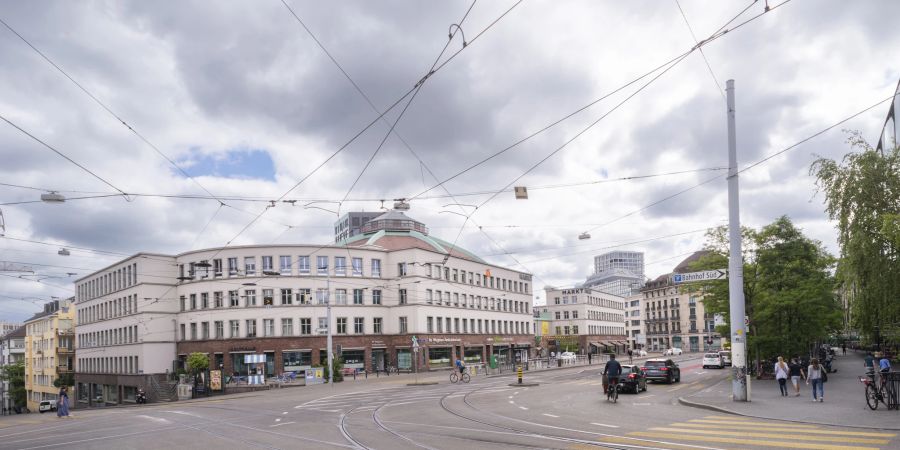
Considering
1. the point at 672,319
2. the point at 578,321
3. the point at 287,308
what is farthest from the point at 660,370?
the point at 672,319

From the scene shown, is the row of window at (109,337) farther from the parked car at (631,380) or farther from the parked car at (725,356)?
the parked car at (725,356)

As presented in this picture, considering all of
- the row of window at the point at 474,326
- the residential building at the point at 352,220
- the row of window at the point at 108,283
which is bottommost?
the row of window at the point at 474,326

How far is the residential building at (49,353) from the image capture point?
96500mm

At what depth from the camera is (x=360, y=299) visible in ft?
222

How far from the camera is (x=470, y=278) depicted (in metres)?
79.0

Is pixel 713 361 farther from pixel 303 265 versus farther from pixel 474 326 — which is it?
pixel 303 265

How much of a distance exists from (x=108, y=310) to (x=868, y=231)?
78.6 metres

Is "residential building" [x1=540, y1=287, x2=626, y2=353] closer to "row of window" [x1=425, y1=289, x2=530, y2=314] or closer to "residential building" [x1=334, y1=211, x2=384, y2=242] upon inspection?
"row of window" [x1=425, y1=289, x2=530, y2=314]

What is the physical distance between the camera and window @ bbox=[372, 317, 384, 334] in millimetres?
68188

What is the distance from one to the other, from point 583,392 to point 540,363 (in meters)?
46.8

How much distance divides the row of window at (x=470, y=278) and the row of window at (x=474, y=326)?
4523 millimetres

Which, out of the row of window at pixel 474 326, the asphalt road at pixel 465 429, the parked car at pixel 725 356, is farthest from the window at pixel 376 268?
the asphalt road at pixel 465 429

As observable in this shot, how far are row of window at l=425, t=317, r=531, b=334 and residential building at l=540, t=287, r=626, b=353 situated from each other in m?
20.8

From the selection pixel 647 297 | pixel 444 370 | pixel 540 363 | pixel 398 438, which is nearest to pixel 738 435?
pixel 398 438
